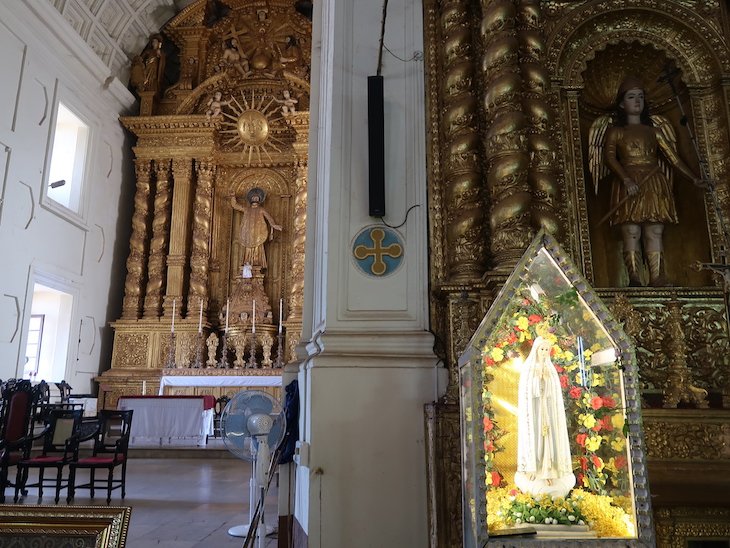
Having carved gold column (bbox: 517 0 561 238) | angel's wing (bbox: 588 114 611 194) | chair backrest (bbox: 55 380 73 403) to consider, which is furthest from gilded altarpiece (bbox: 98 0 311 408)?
carved gold column (bbox: 517 0 561 238)

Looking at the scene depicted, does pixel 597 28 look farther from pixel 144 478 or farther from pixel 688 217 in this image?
pixel 144 478

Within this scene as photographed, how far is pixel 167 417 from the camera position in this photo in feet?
30.9

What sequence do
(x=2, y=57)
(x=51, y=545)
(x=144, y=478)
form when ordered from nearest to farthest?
(x=51, y=545) → (x=144, y=478) → (x=2, y=57)

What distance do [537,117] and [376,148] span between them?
1.21 metres

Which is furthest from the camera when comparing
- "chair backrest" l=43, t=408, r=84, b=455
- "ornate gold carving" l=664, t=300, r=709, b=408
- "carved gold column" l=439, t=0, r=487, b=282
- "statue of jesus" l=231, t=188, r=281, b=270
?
"statue of jesus" l=231, t=188, r=281, b=270

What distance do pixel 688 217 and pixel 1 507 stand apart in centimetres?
461

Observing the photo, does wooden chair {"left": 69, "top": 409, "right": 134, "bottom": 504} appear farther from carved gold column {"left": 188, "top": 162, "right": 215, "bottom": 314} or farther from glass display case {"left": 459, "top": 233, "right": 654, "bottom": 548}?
carved gold column {"left": 188, "top": 162, "right": 215, "bottom": 314}

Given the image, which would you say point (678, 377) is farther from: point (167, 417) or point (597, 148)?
point (167, 417)

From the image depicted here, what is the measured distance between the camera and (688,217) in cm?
450

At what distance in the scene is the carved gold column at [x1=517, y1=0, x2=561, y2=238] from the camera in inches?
157

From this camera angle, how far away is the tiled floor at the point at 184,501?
13.8 ft

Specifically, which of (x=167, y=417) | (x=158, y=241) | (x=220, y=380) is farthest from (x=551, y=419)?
(x=158, y=241)

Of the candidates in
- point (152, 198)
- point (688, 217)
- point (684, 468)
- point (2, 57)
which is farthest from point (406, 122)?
point (152, 198)

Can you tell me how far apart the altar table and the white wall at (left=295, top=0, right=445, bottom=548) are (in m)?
5.76
